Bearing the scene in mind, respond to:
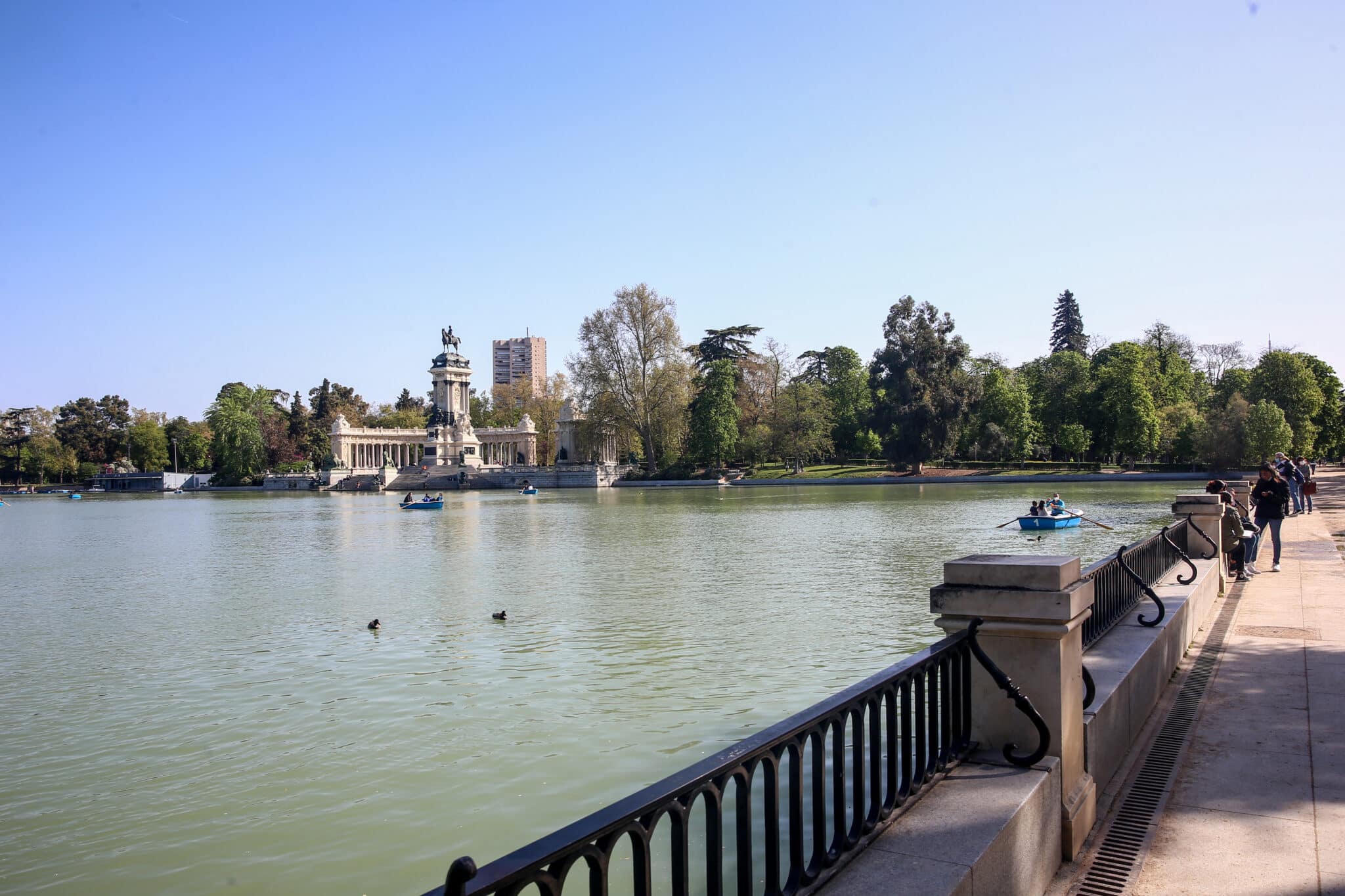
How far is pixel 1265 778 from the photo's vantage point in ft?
16.3

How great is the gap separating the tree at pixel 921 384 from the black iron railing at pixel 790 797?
65147mm

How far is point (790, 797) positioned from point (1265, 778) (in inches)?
149

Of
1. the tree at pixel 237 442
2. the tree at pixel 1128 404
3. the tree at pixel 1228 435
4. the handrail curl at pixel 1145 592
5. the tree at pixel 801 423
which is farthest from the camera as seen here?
the tree at pixel 237 442

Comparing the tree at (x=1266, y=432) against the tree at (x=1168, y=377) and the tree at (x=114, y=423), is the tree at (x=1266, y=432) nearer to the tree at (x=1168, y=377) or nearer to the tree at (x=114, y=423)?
the tree at (x=1168, y=377)

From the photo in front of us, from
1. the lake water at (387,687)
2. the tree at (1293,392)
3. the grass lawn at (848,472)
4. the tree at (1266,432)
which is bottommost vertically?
the lake water at (387,687)

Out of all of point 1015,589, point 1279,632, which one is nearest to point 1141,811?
point 1015,589

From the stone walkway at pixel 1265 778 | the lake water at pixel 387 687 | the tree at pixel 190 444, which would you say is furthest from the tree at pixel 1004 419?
the tree at pixel 190 444

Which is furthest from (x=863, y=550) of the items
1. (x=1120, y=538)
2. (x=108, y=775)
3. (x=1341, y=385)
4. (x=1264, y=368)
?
(x=1341, y=385)

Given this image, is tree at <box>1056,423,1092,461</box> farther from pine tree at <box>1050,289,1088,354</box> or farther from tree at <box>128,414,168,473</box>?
tree at <box>128,414,168,473</box>

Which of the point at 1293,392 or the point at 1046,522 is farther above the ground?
the point at 1293,392

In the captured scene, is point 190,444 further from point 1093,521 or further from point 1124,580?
point 1124,580

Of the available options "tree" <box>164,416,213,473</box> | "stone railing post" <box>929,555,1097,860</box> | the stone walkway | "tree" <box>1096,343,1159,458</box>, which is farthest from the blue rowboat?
"tree" <box>164,416,213,473</box>

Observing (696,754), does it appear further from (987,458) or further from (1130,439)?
(987,458)

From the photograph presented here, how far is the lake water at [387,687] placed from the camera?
644 cm
